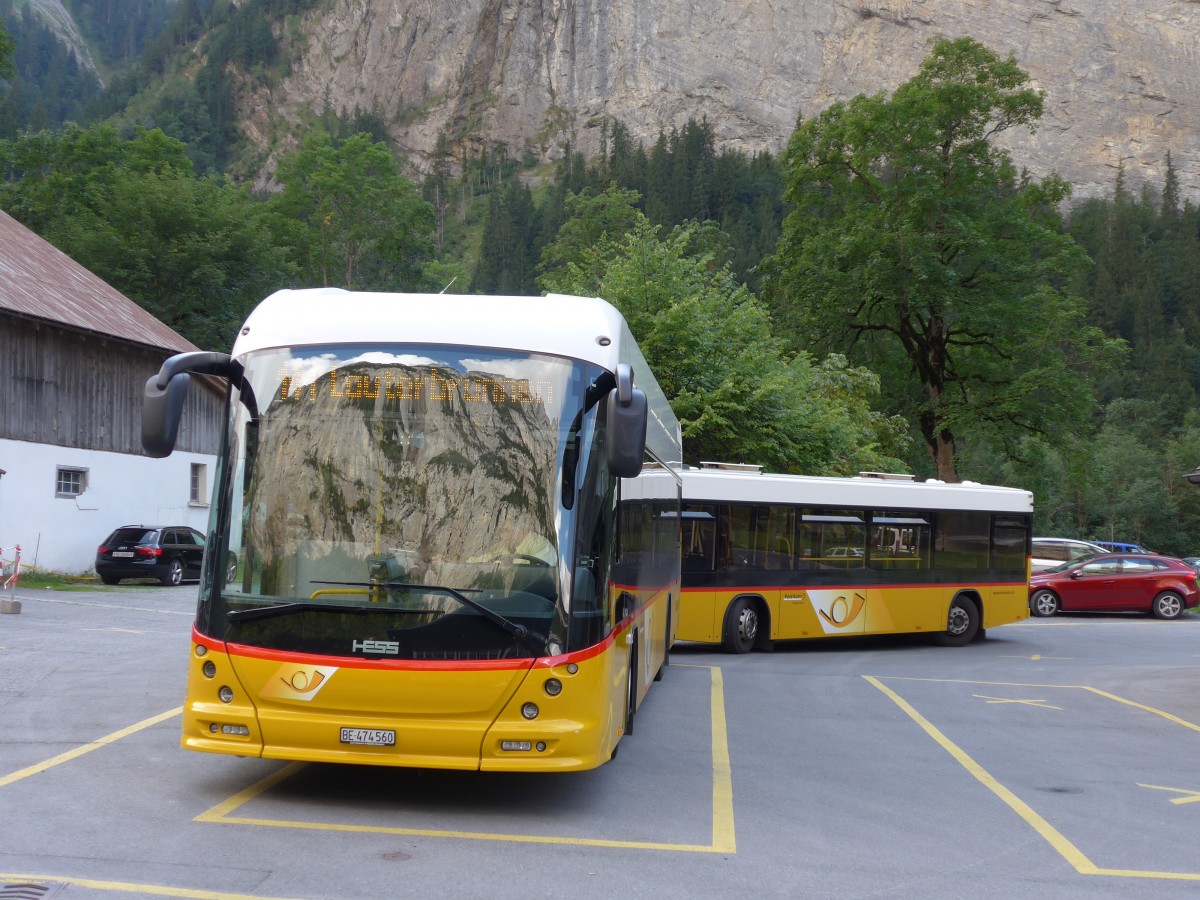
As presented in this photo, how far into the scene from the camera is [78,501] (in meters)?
30.3

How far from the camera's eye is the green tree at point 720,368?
91.1 feet

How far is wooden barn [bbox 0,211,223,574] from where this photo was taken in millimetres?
28578

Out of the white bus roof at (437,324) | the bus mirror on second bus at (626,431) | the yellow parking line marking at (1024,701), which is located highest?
the white bus roof at (437,324)

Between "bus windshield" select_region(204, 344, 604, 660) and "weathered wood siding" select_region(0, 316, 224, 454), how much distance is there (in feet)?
77.0

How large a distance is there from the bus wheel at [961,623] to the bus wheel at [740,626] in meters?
4.36

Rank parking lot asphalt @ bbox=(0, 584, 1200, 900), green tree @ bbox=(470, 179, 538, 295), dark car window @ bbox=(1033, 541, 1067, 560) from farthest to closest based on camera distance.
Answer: green tree @ bbox=(470, 179, 538, 295) → dark car window @ bbox=(1033, 541, 1067, 560) → parking lot asphalt @ bbox=(0, 584, 1200, 900)

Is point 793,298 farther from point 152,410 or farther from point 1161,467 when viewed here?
point 1161,467

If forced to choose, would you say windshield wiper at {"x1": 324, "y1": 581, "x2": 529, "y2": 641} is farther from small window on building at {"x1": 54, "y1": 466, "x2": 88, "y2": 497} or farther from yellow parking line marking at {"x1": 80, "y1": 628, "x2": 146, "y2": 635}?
small window on building at {"x1": 54, "y1": 466, "x2": 88, "y2": 497}

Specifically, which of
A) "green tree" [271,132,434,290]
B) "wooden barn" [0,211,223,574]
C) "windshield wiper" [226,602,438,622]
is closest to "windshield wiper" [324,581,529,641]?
"windshield wiper" [226,602,438,622]

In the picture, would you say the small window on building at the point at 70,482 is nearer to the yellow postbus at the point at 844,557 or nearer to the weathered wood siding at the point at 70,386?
the weathered wood siding at the point at 70,386

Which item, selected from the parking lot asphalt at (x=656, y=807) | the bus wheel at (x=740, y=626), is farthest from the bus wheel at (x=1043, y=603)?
the parking lot asphalt at (x=656, y=807)

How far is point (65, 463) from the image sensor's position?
99.2ft

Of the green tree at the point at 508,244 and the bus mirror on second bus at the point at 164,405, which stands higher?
the green tree at the point at 508,244

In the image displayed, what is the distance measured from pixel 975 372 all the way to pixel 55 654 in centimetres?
3250
